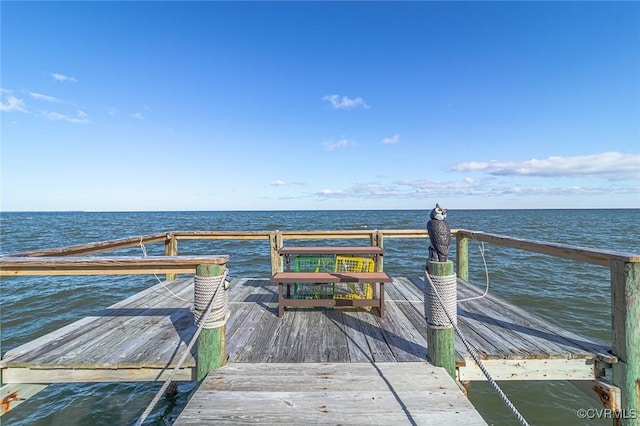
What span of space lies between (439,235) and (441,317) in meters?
0.94

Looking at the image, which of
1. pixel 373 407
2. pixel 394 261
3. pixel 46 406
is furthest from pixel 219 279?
pixel 394 261

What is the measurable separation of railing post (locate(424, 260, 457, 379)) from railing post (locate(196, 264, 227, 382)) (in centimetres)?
183

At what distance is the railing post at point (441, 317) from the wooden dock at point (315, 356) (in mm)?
142

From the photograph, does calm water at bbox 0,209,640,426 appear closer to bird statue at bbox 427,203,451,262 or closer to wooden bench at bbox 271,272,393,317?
→ wooden bench at bbox 271,272,393,317

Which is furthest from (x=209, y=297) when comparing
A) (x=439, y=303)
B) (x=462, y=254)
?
(x=462, y=254)

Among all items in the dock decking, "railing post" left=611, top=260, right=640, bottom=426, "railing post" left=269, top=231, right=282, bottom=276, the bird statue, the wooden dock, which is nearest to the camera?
the wooden dock

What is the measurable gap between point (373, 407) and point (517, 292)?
26.4ft

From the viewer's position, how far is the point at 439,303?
2402mm

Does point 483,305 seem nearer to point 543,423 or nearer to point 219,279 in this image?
point 543,423

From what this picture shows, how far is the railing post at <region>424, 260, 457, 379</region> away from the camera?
2424mm

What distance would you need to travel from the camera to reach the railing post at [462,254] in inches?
203

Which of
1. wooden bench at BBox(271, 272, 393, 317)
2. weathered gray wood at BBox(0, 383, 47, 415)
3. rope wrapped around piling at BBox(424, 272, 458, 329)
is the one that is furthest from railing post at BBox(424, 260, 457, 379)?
weathered gray wood at BBox(0, 383, 47, 415)

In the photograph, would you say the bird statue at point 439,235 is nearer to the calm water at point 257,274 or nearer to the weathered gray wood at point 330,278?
the weathered gray wood at point 330,278

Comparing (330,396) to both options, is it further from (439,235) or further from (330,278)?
(439,235)
